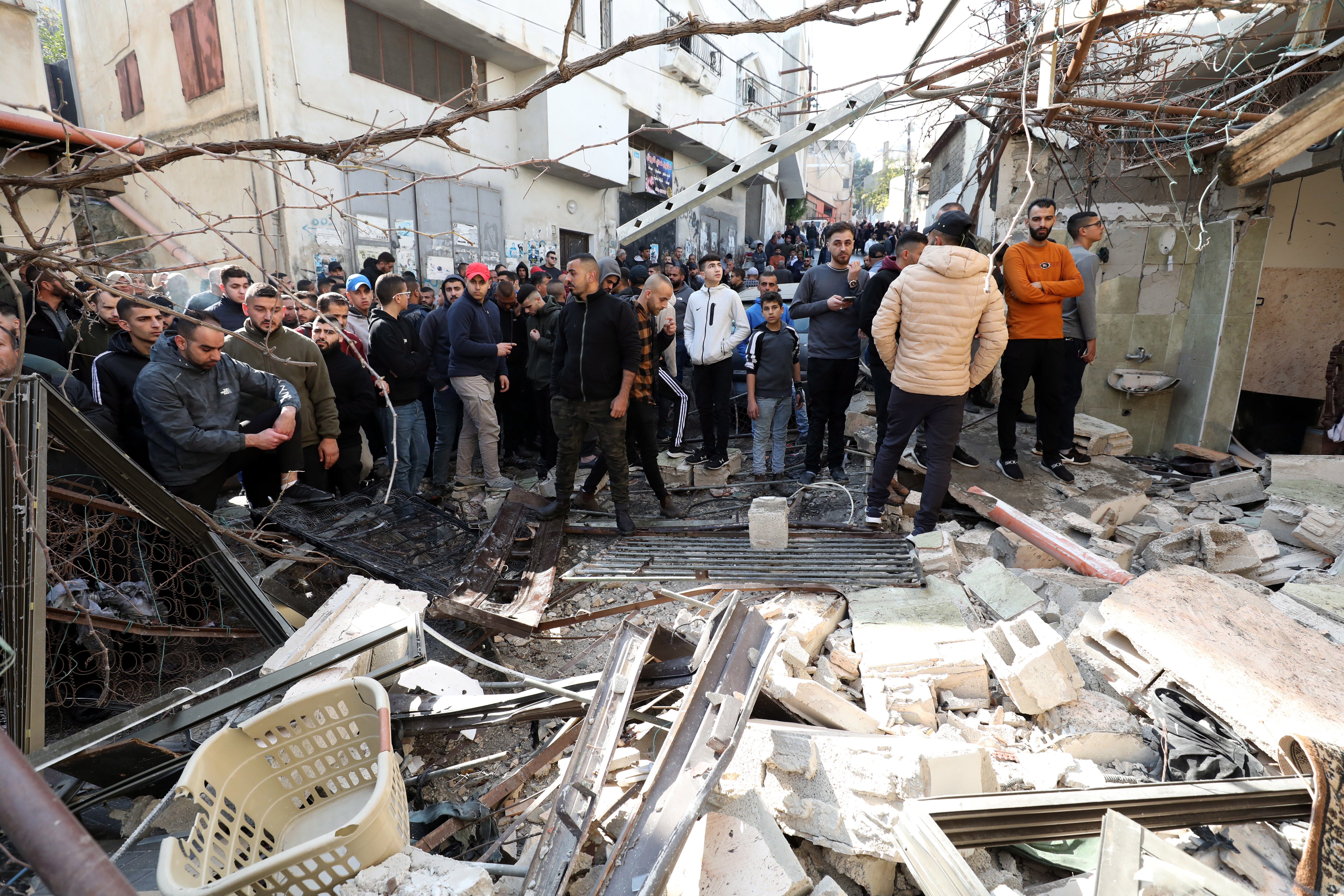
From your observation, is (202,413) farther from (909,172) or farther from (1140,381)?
(909,172)

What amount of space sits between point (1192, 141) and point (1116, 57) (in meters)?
3.01

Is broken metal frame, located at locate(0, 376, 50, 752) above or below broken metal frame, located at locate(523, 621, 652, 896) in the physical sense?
Result: above

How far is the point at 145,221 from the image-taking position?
11.0 metres

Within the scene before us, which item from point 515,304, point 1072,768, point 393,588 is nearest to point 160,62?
point 515,304

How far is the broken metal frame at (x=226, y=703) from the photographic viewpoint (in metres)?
2.35

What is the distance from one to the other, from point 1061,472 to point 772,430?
7.88ft

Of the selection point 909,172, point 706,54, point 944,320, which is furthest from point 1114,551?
point 909,172

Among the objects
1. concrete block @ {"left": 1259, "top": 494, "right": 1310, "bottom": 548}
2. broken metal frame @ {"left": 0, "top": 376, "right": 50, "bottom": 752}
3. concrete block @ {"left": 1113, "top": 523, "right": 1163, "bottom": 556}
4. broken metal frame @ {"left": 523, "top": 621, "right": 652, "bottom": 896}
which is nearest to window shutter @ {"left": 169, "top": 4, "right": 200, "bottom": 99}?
broken metal frame @ {"left": 0, "top": 376, "right": 50, "bottom": 752}

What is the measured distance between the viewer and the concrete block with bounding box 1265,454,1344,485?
521 cm

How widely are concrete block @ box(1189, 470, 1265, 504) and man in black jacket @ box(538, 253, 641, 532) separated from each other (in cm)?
485

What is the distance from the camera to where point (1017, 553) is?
4.36m

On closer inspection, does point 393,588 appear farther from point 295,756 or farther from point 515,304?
point 515,304

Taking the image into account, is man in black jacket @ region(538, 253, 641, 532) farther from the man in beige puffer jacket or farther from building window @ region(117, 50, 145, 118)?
building window @ region(117, 50, 145, 118)

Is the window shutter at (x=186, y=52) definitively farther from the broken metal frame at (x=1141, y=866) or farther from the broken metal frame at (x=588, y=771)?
the broken metal frame at (x=1141, y=866)
